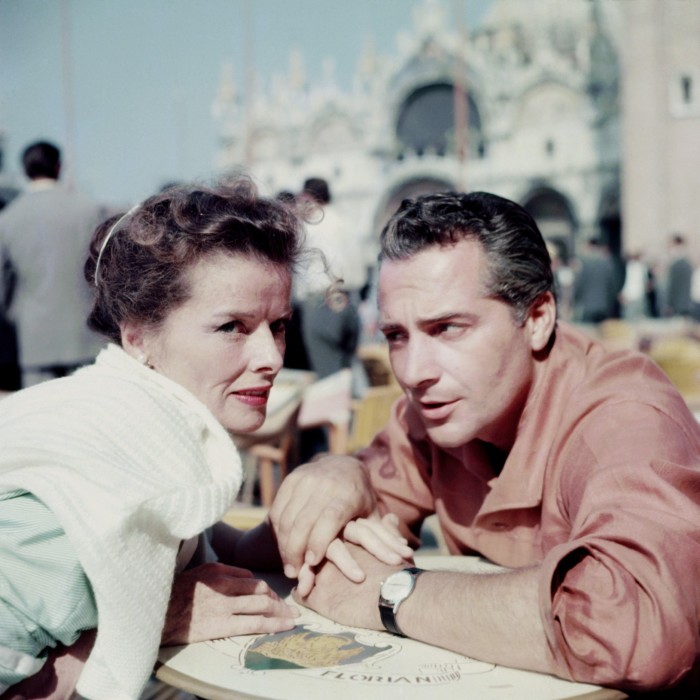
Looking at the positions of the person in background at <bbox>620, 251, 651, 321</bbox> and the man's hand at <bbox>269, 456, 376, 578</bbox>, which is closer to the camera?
the man's hand at <bbox>269, 456, 376, 578</bbox>

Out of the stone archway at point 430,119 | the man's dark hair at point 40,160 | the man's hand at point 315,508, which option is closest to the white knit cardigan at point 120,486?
the man's hand at point 315,508

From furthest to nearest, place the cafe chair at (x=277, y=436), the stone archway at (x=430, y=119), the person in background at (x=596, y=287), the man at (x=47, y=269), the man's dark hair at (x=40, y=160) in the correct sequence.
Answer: the stone archway at (x=430, y=119) < the person in background at (x=596, y=287) < the man's dark hair at (x=40, y=160) < the man at (x=47, y=269) < the cafe chair at (x=277, y=436)

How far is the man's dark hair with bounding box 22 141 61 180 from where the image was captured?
15.8ft

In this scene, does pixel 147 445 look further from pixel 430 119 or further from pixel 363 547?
pixel 430 119

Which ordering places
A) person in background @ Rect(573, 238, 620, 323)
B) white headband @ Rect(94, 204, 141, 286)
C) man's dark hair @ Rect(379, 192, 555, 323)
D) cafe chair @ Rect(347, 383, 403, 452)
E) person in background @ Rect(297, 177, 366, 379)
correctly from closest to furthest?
white headband @ Rect(94, 204, 141, 286) → man's dark hair @ Rect(379, 192, 555, 323) → cafe chair @ Rect(347, 383, 403, 452) → person in background @ Rect(297, 177, 366, 379) → person in background @ Rect(573, 238, 620, 323)

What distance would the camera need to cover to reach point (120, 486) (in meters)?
1.37

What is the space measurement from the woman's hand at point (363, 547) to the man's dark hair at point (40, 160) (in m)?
3.72

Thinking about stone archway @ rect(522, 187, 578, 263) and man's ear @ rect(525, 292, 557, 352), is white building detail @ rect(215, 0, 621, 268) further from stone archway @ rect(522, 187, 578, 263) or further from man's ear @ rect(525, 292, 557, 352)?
man's ear @ rect(525, 292, 557, 352)

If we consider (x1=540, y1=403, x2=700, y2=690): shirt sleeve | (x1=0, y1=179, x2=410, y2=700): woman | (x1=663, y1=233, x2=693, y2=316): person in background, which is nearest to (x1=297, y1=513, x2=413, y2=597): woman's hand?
(x1=0, y1=179, x2=410, y2=700): woman

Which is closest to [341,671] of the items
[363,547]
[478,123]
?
[363,547]

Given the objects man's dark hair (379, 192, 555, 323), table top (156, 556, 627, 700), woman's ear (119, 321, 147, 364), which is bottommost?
table top (156, 556, 627, 700)

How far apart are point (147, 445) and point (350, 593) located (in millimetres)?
513

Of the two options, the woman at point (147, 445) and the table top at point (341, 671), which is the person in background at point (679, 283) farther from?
the table top at point (341, 671)

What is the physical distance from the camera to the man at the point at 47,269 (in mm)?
4641
